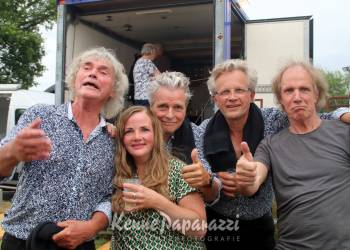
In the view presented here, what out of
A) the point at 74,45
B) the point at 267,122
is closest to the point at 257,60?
the point at 74,45

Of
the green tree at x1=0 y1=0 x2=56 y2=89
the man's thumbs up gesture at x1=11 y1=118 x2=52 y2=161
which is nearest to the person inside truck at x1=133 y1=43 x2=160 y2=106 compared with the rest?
the man's thumbs up gesture at x1=11 y1=118 x2=52 y2=161

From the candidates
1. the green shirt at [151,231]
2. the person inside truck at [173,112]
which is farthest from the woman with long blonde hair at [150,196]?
the person inside truck at [173,112]

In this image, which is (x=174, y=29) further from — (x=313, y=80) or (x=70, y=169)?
(x=70, y=169)

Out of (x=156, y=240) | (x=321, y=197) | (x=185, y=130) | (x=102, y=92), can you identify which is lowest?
(x=156, y=240)

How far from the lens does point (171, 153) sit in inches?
98.4

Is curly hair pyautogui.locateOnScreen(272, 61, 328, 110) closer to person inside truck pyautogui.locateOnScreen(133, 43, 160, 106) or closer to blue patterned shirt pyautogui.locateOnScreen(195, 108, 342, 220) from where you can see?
blue patterned shirt pyautogui.locateOnScreen(195, 108, 342, 220)

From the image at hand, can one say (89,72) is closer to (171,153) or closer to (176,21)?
(171,153)

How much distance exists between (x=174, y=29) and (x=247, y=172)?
5376 millimetres

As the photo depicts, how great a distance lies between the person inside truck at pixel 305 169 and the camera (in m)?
1.99

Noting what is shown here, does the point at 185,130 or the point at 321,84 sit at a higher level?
the point at 321,84

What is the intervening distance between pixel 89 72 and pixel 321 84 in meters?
1.38

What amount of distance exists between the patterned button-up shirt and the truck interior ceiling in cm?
322

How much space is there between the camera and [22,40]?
66.2ft

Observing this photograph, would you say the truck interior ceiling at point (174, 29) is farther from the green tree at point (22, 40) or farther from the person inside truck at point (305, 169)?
the green tree at point (22, 40)
